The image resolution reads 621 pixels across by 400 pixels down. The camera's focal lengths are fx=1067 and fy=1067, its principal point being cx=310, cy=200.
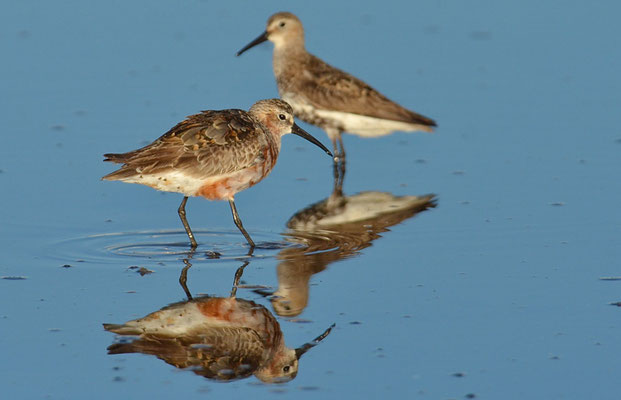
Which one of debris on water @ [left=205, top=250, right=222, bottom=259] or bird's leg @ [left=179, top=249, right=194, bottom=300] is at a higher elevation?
debris on water @ [left=205, top=250, right=222, bottom=259]

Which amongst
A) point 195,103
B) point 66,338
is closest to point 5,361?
point 66,338

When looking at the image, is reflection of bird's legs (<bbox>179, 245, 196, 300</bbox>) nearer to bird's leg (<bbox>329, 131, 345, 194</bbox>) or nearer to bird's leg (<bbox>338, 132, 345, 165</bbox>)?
bird's leg (<bbox>329, 131, 345, 194</bbox>)

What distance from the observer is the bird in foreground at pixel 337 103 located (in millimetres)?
12758

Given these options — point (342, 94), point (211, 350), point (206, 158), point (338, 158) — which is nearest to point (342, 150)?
point (338, 158)

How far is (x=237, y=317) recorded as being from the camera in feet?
25.0

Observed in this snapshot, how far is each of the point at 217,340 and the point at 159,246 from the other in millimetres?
2236

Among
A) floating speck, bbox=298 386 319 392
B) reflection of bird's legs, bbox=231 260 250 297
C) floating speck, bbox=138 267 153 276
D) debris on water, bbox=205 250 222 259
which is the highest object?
debris on water, bbox=205 250 222 259

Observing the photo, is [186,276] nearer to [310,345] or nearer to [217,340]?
[217,340]

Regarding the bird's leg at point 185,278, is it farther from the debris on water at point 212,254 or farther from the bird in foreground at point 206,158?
the bird in foreground at point 206,158

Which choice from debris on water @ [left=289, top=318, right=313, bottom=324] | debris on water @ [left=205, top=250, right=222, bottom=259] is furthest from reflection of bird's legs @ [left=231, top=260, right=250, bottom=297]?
debris on water @ [left=289, top=318, right=313, bottom=324]

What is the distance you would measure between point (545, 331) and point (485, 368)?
2.66 ft

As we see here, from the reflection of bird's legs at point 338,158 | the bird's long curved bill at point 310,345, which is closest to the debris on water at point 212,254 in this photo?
the bird's long curved bill at point 310,345

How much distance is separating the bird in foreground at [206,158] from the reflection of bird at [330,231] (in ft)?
1.95

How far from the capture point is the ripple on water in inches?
351
